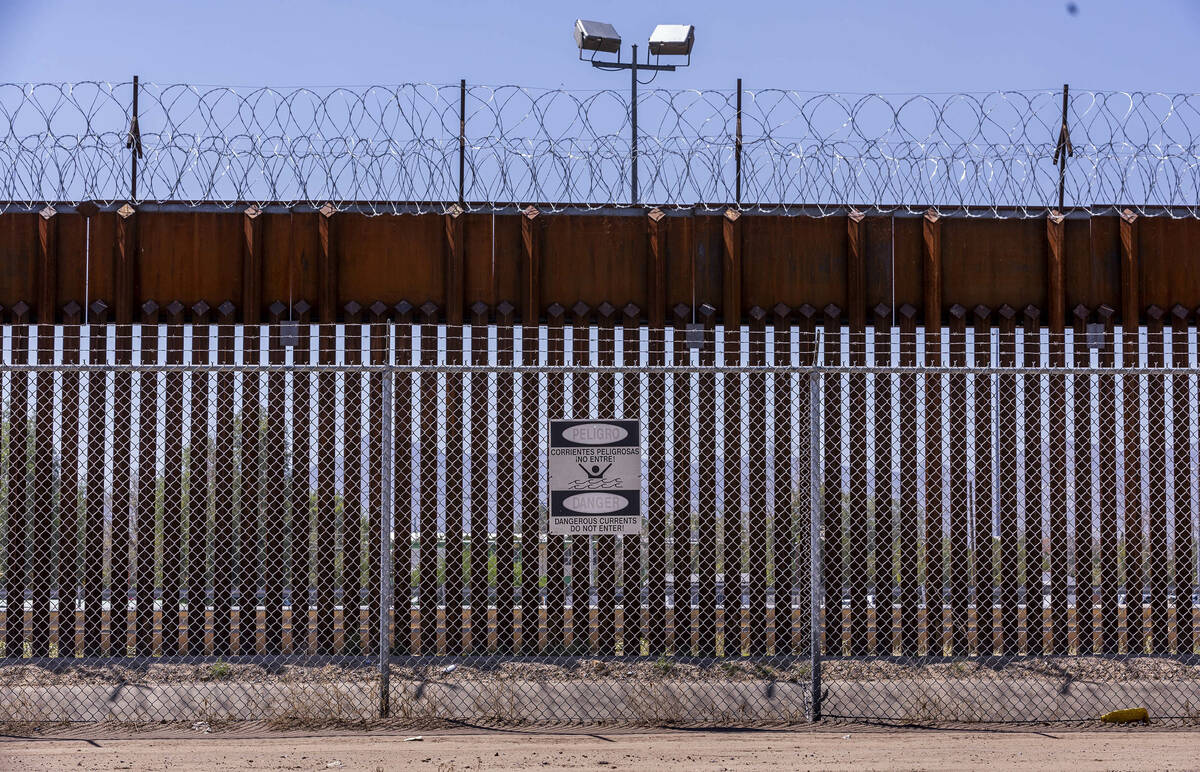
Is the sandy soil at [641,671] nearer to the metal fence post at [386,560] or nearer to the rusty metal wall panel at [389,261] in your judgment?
the metal fence post at [386,560]

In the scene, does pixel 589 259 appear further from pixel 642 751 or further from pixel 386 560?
pixel 642 751

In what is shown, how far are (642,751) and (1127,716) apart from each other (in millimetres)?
3264

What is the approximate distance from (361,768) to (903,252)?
598 cm

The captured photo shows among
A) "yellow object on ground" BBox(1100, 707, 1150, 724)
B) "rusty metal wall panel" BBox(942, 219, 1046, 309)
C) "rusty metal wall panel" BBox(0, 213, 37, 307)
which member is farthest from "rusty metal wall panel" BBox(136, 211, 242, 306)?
"yellow object on ground" BBox(1100, 707, 1150, 724)

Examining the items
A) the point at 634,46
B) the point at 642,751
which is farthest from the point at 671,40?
the point at 642,751

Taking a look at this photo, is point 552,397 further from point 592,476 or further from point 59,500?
point 59,500

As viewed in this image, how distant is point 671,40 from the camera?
10445 mm

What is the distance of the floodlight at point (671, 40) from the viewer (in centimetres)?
1046

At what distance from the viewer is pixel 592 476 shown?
7.51 meters

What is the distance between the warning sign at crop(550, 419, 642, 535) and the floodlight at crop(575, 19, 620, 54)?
4.42m

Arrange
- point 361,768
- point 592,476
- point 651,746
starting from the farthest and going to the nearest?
point 592,476, point 651,746, point 361,768

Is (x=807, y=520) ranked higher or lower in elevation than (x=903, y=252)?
lower

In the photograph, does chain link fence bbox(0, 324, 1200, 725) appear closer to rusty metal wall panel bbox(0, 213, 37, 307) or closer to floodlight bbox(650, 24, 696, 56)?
rusty metal wall panel bbox(0, 213, 37, 307)

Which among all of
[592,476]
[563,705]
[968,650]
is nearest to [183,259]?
[592,476]
